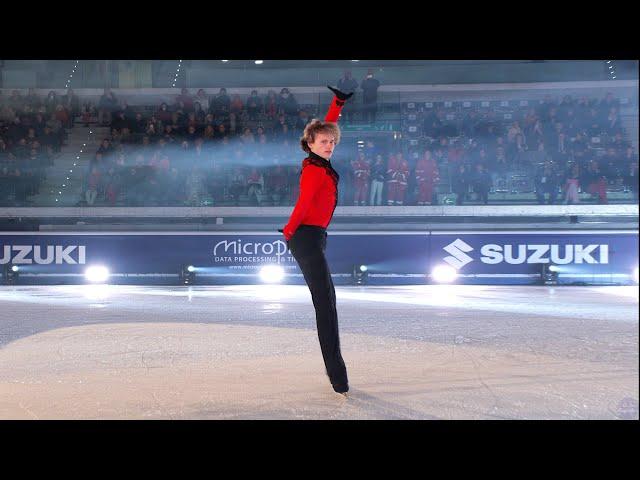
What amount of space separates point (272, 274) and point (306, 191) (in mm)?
8652

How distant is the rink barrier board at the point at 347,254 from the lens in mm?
11938

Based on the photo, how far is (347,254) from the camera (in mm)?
12305

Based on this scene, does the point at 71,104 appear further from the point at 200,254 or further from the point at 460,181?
the point at 460,181

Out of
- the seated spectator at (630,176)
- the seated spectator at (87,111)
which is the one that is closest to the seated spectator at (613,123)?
the seated spectator at (630,176)

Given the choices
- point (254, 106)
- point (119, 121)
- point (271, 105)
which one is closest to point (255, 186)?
point (254, 106)

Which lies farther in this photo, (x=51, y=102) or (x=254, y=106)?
(x=254, y=106)

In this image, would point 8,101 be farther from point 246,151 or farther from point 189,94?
point 246,151

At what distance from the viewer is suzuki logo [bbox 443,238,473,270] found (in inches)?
477

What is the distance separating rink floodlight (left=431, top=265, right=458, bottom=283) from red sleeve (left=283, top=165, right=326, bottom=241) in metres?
8.89

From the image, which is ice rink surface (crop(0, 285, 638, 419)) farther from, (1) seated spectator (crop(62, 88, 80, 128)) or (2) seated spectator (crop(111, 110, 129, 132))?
(1) seated spectator (crop(62, 88, 80, 128))

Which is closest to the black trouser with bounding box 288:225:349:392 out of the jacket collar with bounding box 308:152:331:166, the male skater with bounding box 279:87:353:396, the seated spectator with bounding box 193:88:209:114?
the male skater with bounding box 279:87:353:396

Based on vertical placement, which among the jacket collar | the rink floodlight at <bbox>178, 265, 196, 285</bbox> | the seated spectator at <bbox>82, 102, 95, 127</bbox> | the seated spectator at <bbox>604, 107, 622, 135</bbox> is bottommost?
the rink floodlight at <bbox>178, 265, 196, 285</bbox>

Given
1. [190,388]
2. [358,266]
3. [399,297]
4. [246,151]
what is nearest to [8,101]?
[246,151]

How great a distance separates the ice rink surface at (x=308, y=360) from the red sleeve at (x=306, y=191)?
908mm
